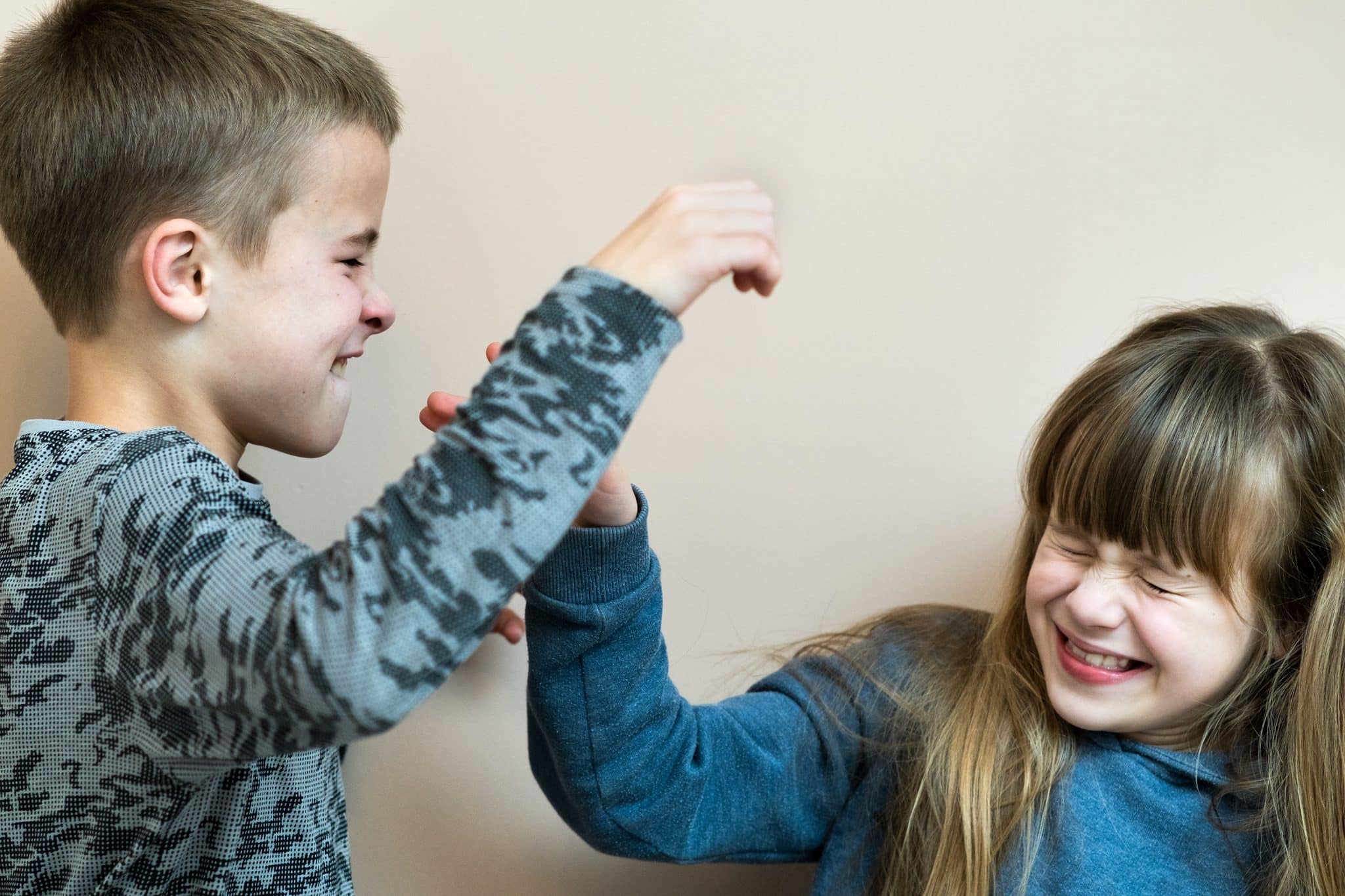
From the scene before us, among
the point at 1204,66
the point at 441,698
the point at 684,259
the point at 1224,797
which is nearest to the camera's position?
the point at 684,259

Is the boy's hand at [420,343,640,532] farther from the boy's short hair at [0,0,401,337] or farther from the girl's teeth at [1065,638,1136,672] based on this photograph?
the girl's teeth at [1065,638,1136,672]

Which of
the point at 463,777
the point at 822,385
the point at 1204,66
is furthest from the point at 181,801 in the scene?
the point at 1204,66

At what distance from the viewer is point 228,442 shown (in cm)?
80

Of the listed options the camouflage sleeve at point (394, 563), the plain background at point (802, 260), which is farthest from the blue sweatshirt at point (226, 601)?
the plain background at point (802, 260)

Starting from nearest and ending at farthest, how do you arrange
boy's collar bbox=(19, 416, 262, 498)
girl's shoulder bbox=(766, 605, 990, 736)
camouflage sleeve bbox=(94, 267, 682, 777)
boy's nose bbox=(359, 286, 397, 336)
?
camouflage sleeve bbox=(94, 267, 682, 777), boy's collar bbox=(19, 416, 262, 498), boy's nose bbox=(359, 286, 397, 336), girl's shoulder bbox=(766, 605, 990, 736)

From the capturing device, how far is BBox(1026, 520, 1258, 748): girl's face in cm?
81

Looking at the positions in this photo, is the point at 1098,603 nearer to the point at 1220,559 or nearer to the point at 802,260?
the point at 1220,559

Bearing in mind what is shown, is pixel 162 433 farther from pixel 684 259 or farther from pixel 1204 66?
pixel 1204 66

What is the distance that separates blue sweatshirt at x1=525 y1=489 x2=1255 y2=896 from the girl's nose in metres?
0.13

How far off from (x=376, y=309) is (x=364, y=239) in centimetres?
5

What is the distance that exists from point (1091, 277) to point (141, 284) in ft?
2.51

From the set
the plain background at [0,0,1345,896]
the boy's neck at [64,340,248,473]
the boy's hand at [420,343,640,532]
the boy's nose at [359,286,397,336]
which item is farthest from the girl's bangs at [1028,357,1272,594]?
the boy's neck at [64,340,248,473]

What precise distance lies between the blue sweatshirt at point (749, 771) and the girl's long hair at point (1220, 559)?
0.07ft

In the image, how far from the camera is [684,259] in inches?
23.7
